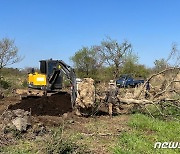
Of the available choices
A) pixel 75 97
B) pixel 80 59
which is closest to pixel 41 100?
pixel 75 97

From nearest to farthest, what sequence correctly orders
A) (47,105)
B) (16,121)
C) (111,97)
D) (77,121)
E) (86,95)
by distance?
(16,121) → (77,121) → (86,95) → (111,97) → (47,105)

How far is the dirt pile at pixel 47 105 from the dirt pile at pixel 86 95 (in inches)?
42.4

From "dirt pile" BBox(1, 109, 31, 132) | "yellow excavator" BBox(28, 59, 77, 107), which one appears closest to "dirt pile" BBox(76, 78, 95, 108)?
"yellow excavator" BBox(28, 59, 77, 107)

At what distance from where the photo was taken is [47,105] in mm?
14773

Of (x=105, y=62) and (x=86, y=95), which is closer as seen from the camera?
(x=86, y=95)

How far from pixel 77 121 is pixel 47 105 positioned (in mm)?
2886

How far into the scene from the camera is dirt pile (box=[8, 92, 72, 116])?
14.0 metres

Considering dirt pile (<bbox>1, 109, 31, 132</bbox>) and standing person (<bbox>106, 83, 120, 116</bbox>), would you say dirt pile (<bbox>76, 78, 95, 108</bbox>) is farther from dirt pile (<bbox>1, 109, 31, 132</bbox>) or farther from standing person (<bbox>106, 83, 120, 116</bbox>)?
dirt pile (<bbox>1, 109, 31, 132</bbox>)

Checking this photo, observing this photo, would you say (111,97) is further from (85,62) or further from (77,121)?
(85,62)

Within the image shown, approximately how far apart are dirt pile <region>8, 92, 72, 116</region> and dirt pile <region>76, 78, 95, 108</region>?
108 centimetres

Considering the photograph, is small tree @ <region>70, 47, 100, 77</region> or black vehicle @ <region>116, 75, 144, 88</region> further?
small tree @ <region>70, 47, 100, 77</region>

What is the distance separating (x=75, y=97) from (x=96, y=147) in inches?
251

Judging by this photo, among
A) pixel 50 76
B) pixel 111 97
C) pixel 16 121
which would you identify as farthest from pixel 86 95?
pixel 50 76

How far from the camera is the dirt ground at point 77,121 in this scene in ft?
29.2
